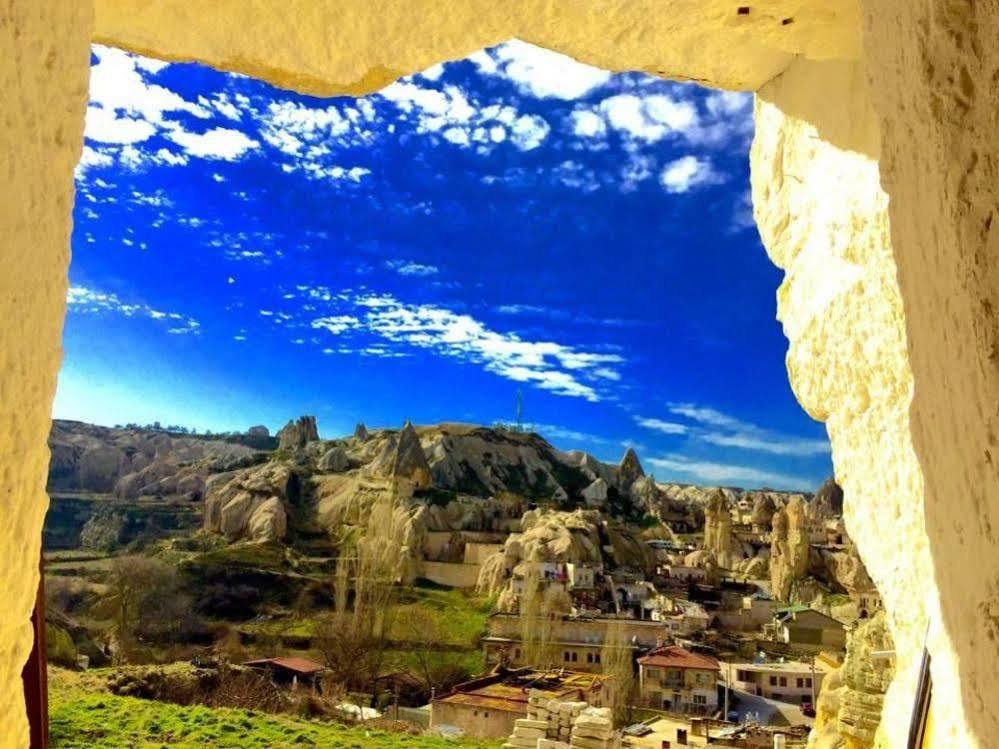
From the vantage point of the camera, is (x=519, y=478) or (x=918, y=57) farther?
(x=519, y=478)

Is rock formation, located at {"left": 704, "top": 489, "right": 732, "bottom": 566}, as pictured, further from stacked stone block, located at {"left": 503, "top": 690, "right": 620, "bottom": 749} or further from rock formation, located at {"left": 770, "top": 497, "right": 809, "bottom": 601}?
stacked stone block, located at {"left": 503, "top": 690, "right": 620, "bottom": 749}

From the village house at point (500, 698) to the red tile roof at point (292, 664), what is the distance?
137 inches

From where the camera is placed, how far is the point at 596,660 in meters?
19.0

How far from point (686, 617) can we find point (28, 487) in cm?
2122

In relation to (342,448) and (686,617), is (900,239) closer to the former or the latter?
(686,617)

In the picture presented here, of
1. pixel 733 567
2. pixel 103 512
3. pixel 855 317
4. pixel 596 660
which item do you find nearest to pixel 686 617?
pixel 596 660

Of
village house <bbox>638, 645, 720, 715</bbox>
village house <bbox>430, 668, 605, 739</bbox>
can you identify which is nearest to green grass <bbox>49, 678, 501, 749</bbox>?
village house <bbox>430, 668, 605, 739</bbox>

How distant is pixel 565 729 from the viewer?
7.74 meters

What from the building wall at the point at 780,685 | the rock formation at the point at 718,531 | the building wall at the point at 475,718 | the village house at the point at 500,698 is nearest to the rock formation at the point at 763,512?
the rock formation at the point at 718,531

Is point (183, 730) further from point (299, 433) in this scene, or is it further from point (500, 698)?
point (299, 433)

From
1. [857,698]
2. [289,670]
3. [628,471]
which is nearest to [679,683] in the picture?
[289,670]

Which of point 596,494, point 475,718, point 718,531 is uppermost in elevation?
point 596,494

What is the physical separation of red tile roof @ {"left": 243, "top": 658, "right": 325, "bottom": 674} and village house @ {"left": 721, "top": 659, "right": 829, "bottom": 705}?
8.45 metres

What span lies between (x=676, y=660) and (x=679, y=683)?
0.43 m
